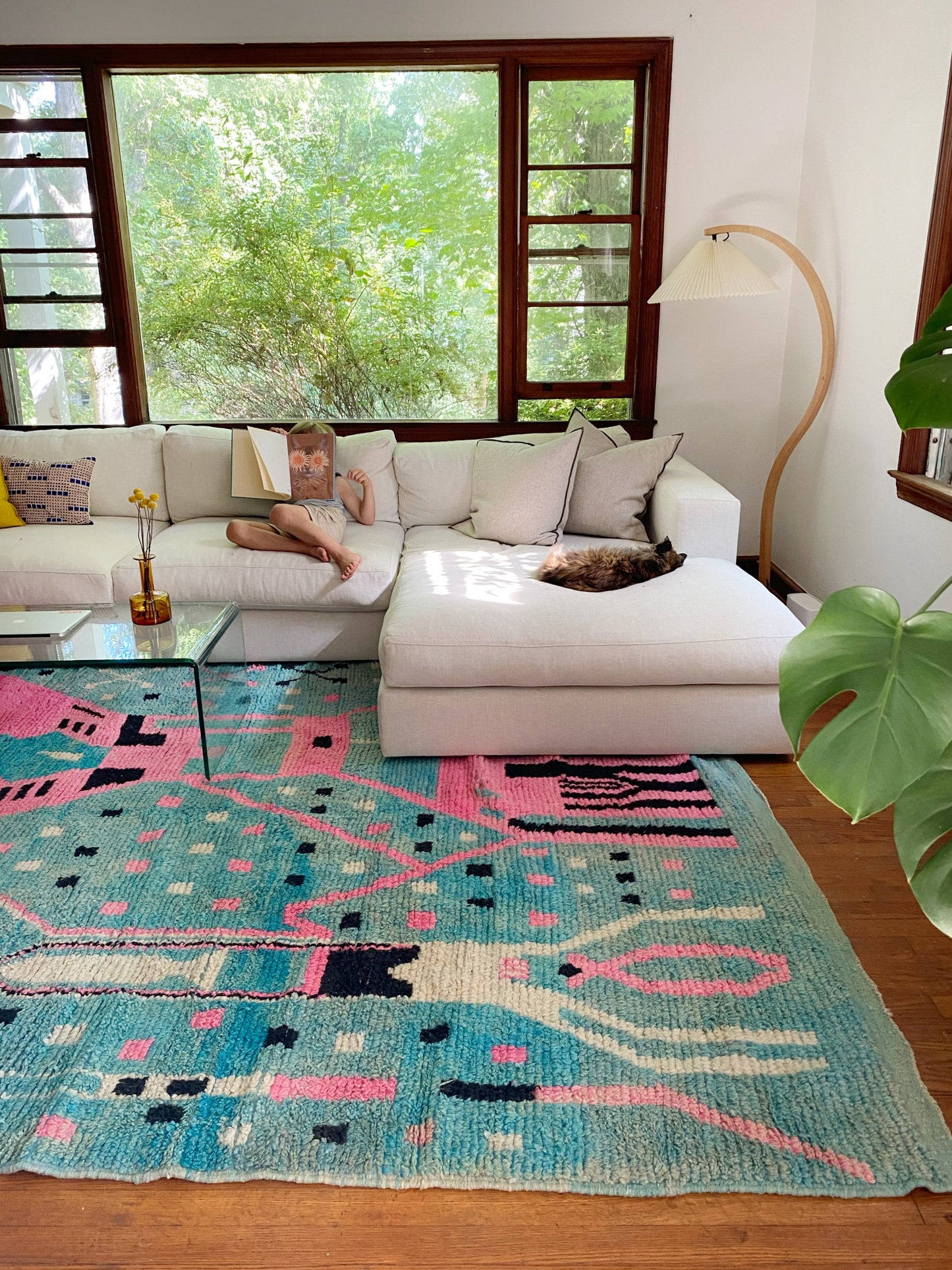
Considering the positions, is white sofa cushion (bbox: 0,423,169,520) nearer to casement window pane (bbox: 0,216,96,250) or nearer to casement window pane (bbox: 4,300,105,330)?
casement window pane (bbox: 4,300,105,330)

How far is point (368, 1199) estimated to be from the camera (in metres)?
1.43

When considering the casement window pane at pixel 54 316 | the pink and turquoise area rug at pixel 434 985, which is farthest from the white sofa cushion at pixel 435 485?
the casement window pane at pixel 54 316

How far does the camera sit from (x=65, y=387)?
4.40 metres

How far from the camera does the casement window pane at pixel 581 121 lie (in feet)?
13.2

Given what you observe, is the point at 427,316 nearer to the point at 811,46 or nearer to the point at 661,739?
the point at 811,46

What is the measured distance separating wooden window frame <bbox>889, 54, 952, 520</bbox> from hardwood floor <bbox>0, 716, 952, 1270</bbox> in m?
1.96

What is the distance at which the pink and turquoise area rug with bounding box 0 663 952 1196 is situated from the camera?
1.50m

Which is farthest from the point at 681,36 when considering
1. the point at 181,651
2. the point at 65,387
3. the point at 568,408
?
the point at 181,651

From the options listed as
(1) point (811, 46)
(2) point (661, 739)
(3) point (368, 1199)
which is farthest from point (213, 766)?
(1) point (811, 46)

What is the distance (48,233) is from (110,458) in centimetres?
113

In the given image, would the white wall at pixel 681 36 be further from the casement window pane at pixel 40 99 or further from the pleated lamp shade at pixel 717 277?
the pleated lamp shade at pixel 717 277

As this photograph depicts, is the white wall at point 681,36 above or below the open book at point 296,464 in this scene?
above

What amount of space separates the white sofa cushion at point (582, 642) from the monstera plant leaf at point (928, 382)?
4.27 ft

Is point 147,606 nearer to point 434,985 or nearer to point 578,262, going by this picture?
point 434,985
